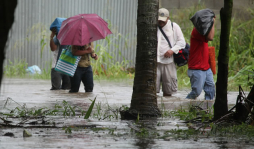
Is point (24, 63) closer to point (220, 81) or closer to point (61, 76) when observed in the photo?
point (61, 76)

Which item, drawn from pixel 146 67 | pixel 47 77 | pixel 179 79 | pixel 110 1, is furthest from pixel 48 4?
pixel 146 67

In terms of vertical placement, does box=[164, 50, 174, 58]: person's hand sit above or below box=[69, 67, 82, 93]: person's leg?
above

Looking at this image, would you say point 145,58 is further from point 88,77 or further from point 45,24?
point 45,24

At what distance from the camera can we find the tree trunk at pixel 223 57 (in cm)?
452

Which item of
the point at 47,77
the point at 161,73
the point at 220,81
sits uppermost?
the point at 220,81

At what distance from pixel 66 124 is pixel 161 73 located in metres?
4.47

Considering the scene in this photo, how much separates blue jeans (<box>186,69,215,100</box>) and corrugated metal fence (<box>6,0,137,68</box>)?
978 centimetres

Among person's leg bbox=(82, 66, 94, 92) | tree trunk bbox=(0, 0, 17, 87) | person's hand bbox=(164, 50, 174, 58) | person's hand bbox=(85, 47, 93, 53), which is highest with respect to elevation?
tree trunk bbox=(0, 0, 17, 87)

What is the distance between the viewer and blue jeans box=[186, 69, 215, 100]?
8016mm

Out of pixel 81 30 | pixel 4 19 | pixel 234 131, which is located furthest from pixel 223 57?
pixel 81 30

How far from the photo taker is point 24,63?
694 inches

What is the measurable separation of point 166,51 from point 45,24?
9909 millimetres

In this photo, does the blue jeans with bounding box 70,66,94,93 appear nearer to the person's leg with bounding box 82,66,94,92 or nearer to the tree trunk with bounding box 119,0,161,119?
the person's leg with bounding box 82,66,94,92

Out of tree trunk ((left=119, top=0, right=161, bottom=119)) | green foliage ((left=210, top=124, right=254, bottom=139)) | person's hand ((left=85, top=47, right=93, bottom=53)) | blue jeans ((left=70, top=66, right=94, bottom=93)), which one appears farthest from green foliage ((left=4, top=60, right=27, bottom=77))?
green foliage ((left=210, top=124, right=254, bottom=139))
